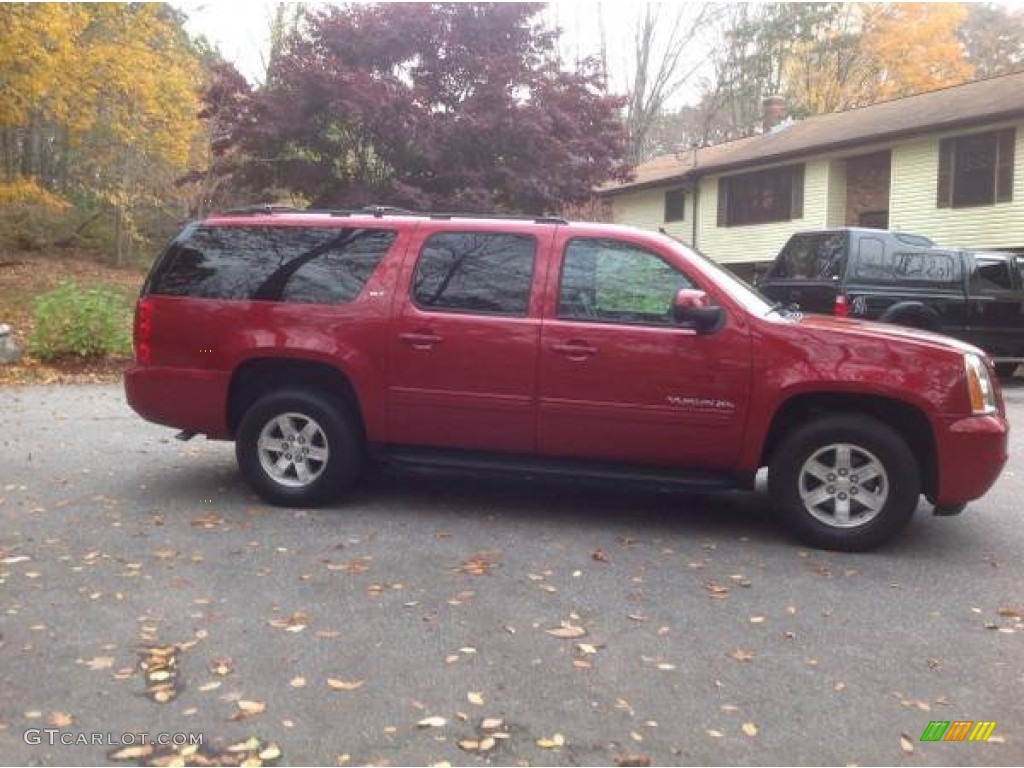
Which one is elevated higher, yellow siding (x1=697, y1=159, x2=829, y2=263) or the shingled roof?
the shingled roof

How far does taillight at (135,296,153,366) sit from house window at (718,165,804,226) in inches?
798

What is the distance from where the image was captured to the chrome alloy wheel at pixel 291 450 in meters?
5.93

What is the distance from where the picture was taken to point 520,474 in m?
5.66

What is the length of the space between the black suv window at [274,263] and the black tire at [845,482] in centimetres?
280

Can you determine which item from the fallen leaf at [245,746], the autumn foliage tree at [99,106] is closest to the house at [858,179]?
the autumn foliage tree at [99,106]

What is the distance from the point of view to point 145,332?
6004 mm

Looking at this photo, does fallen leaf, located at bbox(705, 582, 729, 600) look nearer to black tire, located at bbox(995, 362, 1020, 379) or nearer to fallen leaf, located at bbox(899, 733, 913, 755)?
fallen leaf, located at bbox(899, 733, 913, 755)

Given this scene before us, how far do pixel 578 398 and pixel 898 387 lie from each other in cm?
176

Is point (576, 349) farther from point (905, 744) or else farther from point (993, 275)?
point (993, 275)

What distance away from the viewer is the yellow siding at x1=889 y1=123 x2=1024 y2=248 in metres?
18.9

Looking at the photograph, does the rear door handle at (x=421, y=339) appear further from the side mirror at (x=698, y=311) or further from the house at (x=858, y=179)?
the house at (x=858, y=179)

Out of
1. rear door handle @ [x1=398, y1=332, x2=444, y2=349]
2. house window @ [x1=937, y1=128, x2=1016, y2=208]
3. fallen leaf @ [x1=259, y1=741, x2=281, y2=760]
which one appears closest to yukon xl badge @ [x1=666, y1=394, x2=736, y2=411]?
rear door handle @ [x1=398, y1=332, x2=444, y2=349]

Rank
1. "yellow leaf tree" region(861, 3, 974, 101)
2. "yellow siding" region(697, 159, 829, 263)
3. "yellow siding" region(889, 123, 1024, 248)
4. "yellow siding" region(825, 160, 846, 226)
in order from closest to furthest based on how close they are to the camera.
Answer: "yellow siding" region(889, 123, 1024, 248) < "yellow siding" region(825, 160, 846, 226) < "yellow siding" region(697, 159, 829, 263) < "yellow leaf tree" region(861, 3, 974, 101)

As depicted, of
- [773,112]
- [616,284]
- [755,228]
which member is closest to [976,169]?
[755,228]
